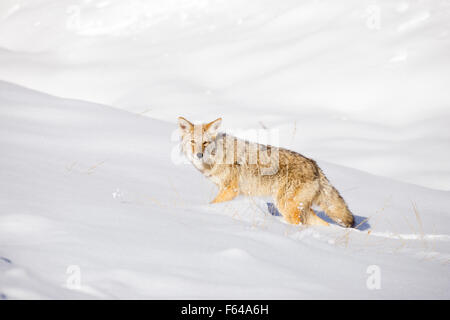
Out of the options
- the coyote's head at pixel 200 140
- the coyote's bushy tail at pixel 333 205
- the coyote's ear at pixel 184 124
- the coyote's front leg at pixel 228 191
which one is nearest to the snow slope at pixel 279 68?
the coyote's bushy tail at pixel 333 205

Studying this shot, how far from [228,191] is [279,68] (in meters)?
14.7

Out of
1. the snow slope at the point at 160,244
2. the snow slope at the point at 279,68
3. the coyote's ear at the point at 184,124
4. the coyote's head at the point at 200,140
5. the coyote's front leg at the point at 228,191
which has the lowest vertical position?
the snow slope at the point at 160,244

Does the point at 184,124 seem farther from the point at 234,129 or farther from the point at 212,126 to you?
the point at 234,129

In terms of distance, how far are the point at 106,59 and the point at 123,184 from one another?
65.3 ft

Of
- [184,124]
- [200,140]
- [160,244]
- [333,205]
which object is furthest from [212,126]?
[160,244]

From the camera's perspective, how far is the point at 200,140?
5633 mm

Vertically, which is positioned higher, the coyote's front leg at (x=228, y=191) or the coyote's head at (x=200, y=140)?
the coyote's head at (x=200, y=140)

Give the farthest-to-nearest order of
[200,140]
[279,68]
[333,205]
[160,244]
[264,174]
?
[279,68] < [200,140] < [264,174] < [333,205] < [160,244]

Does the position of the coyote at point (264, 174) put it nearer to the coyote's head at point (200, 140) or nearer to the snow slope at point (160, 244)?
the coyote's head at point (200, 140)

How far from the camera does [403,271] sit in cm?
308

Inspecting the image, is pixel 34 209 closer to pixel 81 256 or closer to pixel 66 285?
pixel 81 256

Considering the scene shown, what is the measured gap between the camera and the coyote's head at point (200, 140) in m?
5.63

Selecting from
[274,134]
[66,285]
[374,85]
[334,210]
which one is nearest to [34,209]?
[66,285]
